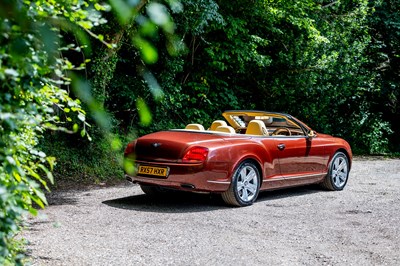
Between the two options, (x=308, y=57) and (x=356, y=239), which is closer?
(x=356, y=239)

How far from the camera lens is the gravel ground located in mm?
6430

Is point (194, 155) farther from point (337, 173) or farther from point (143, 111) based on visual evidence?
point (143, 111)

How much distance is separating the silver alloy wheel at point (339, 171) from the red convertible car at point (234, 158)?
164 millimetres

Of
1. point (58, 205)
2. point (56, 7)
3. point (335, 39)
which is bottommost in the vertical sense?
point (58, 205)

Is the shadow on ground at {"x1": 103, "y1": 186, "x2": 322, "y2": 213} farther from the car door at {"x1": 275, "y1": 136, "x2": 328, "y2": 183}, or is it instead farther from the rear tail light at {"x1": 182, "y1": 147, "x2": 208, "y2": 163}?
the rear tail light at {"x1": 182, "y1": 147, "x2": 208, "y2": 163}

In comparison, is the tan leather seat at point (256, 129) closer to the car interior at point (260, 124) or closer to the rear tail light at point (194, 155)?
the car interior at point (260, 124)

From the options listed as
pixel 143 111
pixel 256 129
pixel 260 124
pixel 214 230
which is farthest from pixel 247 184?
pixel 143 111

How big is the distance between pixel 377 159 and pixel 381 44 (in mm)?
5737

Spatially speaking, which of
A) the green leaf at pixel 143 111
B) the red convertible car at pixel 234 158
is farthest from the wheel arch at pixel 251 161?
the green leaf at pixel 143 111

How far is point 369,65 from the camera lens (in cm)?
2295

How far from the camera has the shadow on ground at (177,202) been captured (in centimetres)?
931

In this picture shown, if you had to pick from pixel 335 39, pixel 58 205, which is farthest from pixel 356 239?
pixel 335 39

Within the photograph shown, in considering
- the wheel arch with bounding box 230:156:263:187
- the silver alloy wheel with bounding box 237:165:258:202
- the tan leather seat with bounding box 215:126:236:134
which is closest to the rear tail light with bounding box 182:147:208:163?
the wheel arch with bounding box 230:156:263:187

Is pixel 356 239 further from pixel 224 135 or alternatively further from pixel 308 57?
pixel 308 57
